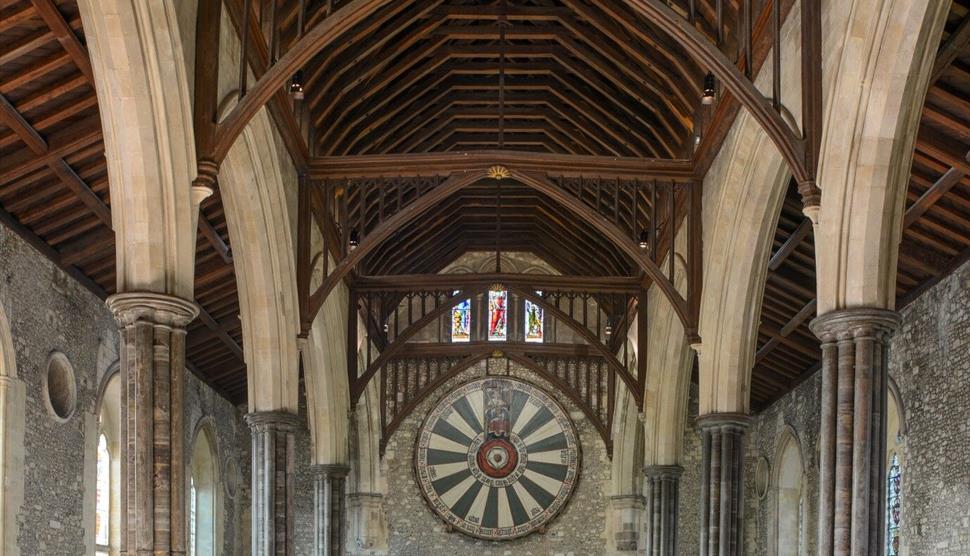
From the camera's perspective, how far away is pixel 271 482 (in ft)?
45.9

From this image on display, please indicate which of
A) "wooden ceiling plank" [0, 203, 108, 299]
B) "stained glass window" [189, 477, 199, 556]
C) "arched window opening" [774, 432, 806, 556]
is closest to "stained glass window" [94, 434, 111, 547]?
"wooden ceiling plank" [0, 203, 108, 299]

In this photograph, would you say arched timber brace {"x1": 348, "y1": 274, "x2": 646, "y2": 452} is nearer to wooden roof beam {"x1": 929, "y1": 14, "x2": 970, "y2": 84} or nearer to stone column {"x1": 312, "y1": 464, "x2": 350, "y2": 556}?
stone column {"x1": 312, "y1": 464, "x2": 350, "y2": 556}

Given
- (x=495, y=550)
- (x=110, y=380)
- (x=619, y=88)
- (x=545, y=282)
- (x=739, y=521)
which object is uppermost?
(x=619, y=88)

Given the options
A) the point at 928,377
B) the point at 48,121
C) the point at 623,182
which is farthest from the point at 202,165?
the point at 928,377

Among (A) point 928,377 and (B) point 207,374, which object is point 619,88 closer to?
(A) point 928,377

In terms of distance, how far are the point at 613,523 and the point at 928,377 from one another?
9.51 metres

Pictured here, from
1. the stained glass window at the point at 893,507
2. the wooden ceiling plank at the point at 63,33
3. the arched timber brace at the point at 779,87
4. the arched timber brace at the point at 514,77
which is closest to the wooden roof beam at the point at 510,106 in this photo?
the arched timber brace at the point at 514,77

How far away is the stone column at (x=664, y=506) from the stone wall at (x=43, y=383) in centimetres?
729

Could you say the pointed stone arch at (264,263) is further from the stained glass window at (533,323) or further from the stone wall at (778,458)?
the stained glass window at (533,323)

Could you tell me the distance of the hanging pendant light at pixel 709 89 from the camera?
40.5 feet

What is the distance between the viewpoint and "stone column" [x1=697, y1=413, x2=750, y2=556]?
1382 cm

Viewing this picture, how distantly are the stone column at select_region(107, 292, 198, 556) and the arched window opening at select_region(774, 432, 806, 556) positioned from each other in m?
12.9

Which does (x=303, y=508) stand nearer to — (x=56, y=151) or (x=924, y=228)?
(x=56, y=151)

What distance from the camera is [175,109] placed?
926cm
